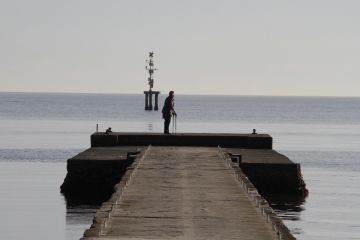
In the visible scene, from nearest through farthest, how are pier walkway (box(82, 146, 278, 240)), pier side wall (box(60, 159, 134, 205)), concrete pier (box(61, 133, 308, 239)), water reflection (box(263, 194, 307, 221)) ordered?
pier walkway (box(82, 146, 278, 240)), concrete pier (box(61, 133, 308, 239)), water reflection (box(263, 194, 307, 221)), pier side wall (box(60, 159, 134, 205))

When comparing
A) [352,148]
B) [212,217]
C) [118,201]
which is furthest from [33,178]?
[352,148]

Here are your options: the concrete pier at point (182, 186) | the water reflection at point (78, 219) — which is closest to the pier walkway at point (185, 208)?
the concrete pier at point (182, 186)

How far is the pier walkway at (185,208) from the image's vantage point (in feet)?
37.6

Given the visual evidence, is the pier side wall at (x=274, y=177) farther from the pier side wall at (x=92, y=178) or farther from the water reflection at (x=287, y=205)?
the pier side wall at (x=92, y=178)

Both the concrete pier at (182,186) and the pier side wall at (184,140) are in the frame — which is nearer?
the concrete pier at (182,186)

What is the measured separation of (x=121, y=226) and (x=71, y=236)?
6013mm

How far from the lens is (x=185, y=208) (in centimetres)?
1352

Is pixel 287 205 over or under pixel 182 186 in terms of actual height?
under

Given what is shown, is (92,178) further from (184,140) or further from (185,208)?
(185,208)

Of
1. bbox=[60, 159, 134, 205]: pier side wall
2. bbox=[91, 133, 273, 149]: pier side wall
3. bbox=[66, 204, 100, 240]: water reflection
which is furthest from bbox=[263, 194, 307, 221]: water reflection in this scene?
bbox=[91, 133, 273, 149]: pier side wall

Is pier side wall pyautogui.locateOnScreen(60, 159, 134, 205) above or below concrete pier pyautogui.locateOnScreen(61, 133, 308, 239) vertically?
below

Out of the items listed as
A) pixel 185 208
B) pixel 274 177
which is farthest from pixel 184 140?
pixel 185 208

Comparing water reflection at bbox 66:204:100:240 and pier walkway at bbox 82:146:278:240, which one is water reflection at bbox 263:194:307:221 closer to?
pier walkway at bbox 82:146:278:240

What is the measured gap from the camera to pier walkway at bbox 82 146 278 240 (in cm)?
1146
